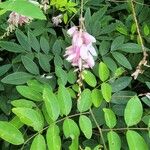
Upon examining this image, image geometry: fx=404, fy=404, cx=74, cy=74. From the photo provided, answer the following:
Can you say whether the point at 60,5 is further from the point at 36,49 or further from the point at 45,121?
the point at 45,121

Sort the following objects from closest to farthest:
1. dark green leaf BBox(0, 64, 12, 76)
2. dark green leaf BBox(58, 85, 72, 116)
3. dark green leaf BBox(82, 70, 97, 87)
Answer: dark green leaf BBox(58, 85, 72, 116) < dark green leaf BBox(82, 70, 97, 87) < dark green leaf BBox(0, 64, 12, 76)

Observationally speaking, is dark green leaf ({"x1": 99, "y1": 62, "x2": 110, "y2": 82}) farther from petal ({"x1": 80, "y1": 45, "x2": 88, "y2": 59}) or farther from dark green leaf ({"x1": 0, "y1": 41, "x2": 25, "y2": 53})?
dark green leaf ({"x1": 0, "y1": 41, "x2": 25, "y2": 53})

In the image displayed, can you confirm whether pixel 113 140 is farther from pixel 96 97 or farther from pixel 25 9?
pixel 25 9

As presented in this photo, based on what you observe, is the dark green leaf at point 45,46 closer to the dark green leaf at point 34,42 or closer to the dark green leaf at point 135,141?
the dark green leaf at point 34,42

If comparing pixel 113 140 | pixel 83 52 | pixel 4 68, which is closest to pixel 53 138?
pixel 113 140

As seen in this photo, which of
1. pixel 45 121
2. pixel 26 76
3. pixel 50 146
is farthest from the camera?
pixel 26 76

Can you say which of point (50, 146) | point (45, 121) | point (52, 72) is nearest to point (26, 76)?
point (52, 72)

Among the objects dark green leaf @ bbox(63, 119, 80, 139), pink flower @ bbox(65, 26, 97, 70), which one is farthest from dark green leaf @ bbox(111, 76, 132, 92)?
dark green leaf @ bbox(63, 119, 80, 139)

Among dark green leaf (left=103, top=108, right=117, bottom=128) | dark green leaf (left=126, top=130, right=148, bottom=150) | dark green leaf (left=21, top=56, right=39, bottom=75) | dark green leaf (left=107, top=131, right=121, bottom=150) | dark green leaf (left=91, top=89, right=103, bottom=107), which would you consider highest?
dark green leaf (left=21, top=56, right=39, bottom=75)
